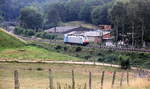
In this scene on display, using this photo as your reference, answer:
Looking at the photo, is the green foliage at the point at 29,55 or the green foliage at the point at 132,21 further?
the green foliage at the point at 132,21

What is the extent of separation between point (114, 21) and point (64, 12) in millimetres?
62746

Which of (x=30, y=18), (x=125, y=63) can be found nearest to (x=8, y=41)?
(x=125, y=63)

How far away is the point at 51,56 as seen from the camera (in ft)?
174

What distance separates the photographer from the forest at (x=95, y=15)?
5788 centimetres

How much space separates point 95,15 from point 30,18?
20890mm

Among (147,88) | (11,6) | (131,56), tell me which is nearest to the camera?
(147,88)

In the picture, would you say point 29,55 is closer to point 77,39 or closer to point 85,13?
point 77,39

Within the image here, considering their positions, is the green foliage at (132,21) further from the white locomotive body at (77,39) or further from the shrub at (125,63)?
the shrub at (125,63)

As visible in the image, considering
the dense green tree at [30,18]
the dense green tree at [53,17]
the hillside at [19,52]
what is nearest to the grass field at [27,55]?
the hillside at [19,52]

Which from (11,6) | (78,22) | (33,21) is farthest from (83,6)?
(11,6)

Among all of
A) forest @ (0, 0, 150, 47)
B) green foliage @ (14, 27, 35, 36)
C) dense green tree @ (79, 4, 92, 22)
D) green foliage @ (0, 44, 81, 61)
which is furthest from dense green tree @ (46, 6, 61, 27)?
green foliage @ (0, 44, 81, 61)

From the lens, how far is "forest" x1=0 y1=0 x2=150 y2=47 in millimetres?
57875

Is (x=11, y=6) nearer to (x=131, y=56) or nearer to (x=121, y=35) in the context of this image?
(x=121, y=35)

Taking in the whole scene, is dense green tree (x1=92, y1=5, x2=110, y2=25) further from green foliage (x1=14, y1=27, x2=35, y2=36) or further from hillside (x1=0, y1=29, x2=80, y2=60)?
hillside (x1=0, y1=29, x2=80, y2=60)
